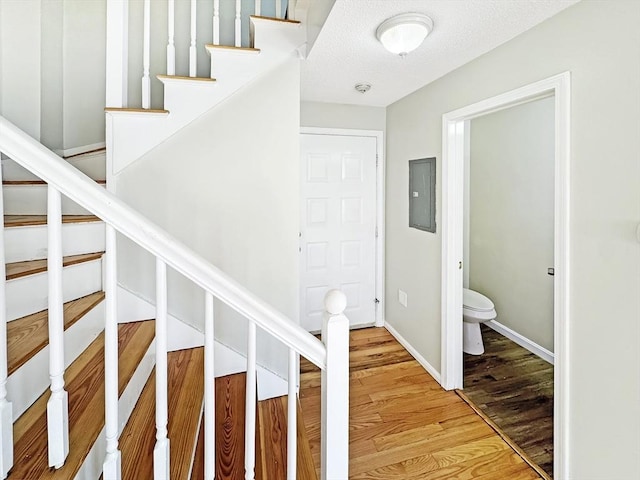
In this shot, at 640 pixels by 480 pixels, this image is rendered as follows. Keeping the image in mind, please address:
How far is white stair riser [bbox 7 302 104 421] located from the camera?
0.95 meters

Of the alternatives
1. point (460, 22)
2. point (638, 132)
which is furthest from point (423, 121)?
point (638, 132)

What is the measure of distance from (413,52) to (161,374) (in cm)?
202

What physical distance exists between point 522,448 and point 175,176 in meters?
2.42

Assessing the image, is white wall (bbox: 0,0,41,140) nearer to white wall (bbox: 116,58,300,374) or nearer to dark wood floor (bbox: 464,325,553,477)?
white wall (bbox: 116,58,300,374)

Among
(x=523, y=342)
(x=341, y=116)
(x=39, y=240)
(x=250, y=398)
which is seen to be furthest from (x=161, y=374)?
(x=523, y=342)

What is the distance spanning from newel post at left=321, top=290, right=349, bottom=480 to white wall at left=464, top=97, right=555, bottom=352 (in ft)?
8.53

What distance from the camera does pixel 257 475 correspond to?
1.25m

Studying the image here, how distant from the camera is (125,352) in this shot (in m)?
1.42

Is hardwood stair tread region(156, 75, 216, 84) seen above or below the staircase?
above

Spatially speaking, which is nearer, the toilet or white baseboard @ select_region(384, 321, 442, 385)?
white baseboard @ select_region(384, 321, 442, 385)

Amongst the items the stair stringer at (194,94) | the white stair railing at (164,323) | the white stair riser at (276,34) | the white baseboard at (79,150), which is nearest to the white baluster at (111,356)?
the white stair railing at (164,323)

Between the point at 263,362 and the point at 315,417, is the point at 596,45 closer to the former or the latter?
the point at 263,362

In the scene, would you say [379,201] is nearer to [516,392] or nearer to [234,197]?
[234,197]

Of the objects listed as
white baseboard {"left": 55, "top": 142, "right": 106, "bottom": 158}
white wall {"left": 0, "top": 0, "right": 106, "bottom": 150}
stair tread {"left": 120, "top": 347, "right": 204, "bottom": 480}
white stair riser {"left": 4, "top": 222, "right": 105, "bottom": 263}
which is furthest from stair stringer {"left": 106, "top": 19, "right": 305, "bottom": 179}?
stair tread {"left": 120, "top": 347, "right": 204, "bottom": 480}
